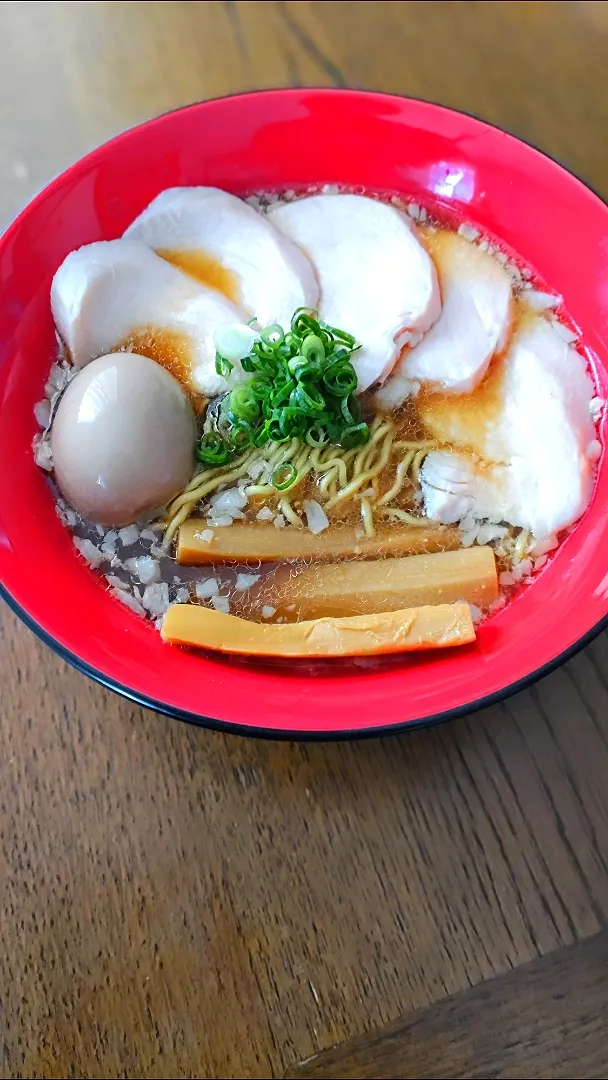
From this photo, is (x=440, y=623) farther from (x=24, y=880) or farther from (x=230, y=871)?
(x=24, y=880)

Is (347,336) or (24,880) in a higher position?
(347,336)

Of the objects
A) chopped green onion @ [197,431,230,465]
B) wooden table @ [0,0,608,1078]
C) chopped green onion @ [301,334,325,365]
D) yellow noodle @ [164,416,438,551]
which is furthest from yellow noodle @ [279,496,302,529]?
wooden table @ [0,0,608,1078]

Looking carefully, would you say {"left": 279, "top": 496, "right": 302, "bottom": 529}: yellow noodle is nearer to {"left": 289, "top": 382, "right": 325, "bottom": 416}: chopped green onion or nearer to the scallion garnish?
the scallion garnish

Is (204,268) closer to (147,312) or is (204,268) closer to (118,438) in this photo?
(147,312)

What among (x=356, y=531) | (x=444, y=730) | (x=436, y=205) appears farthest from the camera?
(x=436, y=205)

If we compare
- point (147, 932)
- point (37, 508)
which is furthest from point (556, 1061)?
point (37, 508)

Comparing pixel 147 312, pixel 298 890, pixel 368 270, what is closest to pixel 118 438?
pixel 147 312

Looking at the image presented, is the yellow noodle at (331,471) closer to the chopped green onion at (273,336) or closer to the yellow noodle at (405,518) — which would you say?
the yellow noodle at (405,518)
